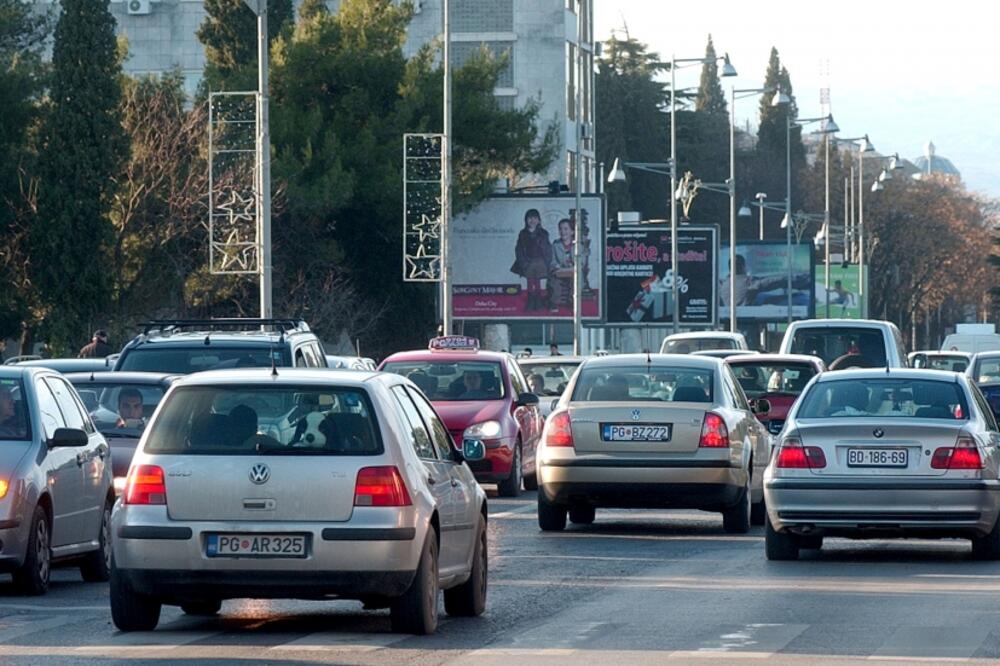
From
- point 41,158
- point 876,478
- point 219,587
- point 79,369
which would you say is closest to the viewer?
point 219,587

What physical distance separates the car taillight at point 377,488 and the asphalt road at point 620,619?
713mm

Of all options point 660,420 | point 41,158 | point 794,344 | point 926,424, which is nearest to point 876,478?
point 926,424

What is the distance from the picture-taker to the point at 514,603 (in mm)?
13188

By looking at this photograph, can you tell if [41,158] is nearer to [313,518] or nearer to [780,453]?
[780,453]

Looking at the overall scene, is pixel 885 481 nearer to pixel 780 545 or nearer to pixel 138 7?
pixel 780 545

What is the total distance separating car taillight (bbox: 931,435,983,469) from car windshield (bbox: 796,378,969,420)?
499 millimetres

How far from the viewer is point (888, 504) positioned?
15648 millimetres

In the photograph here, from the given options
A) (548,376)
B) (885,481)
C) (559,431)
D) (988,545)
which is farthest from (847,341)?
(885,481)

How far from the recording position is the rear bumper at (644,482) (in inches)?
723

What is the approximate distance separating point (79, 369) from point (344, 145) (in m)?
40.4

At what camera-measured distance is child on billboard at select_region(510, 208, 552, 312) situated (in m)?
62.1

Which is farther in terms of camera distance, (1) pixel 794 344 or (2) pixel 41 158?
(2) pixel 41 158

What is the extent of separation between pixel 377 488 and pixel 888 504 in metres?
5.87

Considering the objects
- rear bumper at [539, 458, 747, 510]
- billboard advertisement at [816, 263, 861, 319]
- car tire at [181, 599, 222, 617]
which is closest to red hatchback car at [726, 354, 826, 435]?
rear bumper at [539, 458, 747, 510]
